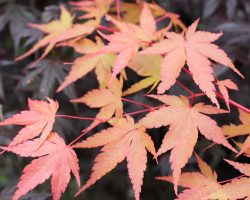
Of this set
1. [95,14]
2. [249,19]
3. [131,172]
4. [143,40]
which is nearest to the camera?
[131,172]

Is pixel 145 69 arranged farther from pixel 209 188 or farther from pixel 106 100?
pixel 209 188

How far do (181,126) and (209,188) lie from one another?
15 centimetres

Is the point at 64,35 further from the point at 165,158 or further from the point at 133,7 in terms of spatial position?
the point at 165,158

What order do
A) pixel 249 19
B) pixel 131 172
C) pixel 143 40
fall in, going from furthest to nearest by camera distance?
1. pixel 249 19
2. pixel 143 40
3. pixel 131 172

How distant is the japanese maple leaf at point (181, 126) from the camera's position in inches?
29.9

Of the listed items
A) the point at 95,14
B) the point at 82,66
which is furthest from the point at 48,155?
the point at 95,14

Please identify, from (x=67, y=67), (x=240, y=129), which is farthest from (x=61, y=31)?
(x=240, y=129)

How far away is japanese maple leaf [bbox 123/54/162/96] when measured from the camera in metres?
0.98

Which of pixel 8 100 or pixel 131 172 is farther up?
pixel 131 172

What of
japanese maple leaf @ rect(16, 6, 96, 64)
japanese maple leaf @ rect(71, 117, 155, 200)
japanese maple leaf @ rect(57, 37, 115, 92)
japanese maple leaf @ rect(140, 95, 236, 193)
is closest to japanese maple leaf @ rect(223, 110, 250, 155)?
japanese maple leaf @ rect(140, 95, 236, 193)

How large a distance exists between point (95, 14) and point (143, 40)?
28 centimetres

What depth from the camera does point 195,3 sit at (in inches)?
56.1

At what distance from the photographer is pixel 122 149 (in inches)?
31.9

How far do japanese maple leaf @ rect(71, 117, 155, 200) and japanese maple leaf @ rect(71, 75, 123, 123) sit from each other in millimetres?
85
